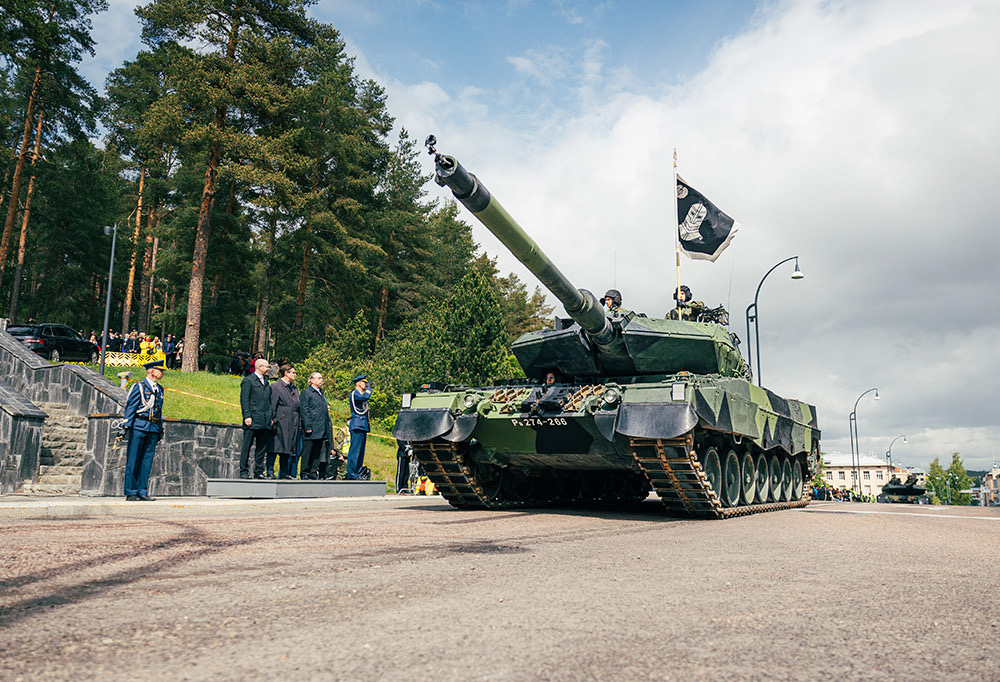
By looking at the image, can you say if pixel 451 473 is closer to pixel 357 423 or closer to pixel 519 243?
pixel 357 423

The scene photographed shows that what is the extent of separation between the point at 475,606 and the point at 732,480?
8196 mm

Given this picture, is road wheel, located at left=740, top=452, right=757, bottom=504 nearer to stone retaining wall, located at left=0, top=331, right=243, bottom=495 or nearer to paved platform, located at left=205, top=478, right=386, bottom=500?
paved platform, located at left=205, top=478, right=386, bottom=500

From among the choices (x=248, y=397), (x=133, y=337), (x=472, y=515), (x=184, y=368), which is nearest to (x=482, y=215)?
(x=472, y=515)

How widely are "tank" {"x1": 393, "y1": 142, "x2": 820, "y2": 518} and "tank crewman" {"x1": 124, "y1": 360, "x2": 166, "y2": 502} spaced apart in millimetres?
2952

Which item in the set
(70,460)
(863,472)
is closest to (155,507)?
(70,460)

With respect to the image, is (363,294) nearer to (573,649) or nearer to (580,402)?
(580,402)

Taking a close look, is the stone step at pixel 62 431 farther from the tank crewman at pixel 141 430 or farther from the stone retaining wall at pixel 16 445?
the tank crewman at pixel 141 430

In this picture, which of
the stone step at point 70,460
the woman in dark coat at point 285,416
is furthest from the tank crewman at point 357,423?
the stone step at point 70,460

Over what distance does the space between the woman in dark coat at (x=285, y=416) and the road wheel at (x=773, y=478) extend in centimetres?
758

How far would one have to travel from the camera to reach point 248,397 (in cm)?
1108

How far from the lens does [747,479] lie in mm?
11602

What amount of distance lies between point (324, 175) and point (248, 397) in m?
28.2

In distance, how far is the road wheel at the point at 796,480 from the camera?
47.9 ft

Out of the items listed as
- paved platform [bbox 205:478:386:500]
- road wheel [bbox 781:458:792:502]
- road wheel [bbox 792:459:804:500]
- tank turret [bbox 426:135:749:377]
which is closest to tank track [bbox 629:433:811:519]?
tank turret [bbox 426:135:749:377]
